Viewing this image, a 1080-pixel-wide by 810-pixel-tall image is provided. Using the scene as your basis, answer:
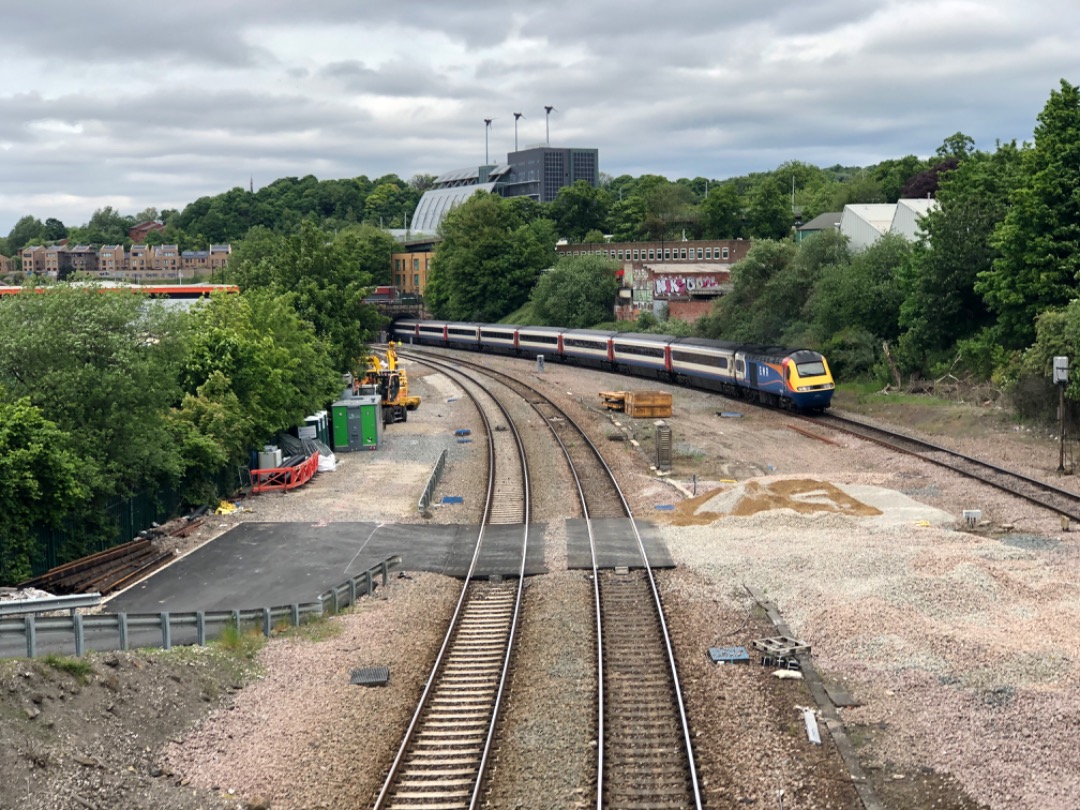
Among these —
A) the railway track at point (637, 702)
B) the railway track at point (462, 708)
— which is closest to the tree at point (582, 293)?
the railway track at point (637, 702)

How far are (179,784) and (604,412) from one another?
132 ft

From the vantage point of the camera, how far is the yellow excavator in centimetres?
5188

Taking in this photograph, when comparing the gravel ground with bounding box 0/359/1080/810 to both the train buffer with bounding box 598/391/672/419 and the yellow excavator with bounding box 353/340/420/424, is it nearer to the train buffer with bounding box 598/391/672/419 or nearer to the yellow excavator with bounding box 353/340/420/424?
the train buffer with bounding box 598/391/672/419

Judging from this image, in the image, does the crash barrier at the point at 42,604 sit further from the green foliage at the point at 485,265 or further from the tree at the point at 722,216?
the tree at the point at 722,216

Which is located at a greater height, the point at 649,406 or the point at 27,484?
the point at 27,484

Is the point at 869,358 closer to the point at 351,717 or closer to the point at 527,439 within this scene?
the point at 527,439

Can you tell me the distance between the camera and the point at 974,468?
33.9m

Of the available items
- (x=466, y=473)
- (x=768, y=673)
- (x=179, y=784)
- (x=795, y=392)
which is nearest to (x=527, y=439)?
(x=466, y=473)

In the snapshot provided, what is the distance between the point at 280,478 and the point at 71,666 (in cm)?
2162

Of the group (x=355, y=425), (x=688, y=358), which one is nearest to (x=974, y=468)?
(x=355, y=425)

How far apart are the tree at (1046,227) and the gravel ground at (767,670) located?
52.3ft

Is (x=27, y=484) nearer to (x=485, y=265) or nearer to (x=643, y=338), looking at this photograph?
(x=643, y=338)

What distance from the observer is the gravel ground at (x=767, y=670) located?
13.1 meters

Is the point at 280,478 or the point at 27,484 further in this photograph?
the point at 280,478
